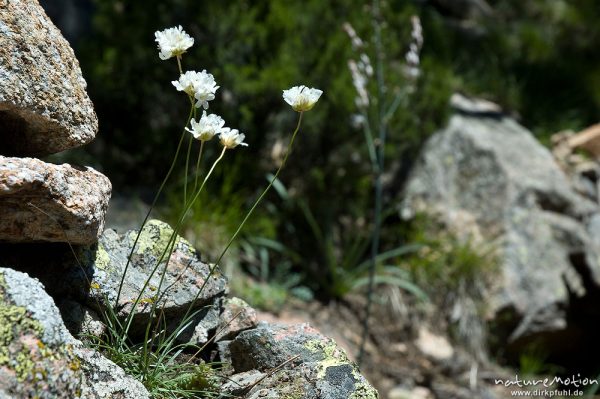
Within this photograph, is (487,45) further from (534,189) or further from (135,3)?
(135,3)

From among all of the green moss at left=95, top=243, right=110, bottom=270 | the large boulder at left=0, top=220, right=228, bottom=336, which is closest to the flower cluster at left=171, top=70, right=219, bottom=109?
the large boulder at left=0, top=220, right=228, bottom=336

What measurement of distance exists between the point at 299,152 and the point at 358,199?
61 cm

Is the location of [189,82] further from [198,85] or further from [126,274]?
[126,274]

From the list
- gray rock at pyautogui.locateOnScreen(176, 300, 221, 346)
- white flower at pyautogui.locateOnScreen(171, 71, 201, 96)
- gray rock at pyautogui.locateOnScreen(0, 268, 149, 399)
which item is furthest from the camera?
gray rock at pyautogui.locateOnScreen(176, 300, 221, 346)

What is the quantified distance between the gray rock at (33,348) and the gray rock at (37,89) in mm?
477

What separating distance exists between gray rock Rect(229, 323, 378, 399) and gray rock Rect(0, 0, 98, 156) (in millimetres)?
758

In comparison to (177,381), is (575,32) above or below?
above

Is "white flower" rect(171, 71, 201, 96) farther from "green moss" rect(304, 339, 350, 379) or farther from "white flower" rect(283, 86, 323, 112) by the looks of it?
"green moss" rect(304, 339, 350, 379)

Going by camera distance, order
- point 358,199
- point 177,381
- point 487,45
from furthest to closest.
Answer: point 487,45
point 358,199
point 177,381

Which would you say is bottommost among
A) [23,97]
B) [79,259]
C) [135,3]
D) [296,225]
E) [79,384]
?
[79,384]

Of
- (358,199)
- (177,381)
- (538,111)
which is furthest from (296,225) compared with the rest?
(177,381)

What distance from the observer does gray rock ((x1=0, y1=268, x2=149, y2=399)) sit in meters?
1.58

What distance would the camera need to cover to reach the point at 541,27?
9.41 metres

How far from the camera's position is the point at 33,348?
1621mm
